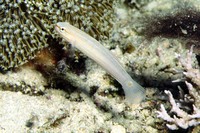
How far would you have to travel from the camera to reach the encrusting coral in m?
3.69

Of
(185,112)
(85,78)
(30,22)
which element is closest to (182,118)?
(185,112)

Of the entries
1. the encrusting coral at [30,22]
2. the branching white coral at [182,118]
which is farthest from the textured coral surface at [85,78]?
the branching white coral at [182,118]

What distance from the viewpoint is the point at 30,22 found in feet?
12.3

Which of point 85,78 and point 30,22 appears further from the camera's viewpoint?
point 85,78

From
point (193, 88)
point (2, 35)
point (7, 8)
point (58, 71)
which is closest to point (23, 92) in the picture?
point (58, 71)

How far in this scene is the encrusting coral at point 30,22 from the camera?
369 centimetres

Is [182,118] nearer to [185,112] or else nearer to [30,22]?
[185,112]

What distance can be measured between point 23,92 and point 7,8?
1227 millimetres

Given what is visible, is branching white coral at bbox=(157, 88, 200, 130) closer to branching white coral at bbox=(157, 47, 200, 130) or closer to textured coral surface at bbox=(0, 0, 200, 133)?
branching white coral at bbox=(157, 47, 200, 130)

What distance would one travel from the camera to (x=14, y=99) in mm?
3736

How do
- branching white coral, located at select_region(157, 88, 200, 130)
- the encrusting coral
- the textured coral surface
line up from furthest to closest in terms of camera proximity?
1. the encrusting coral
2. the textured coral surface
3. branching white coral, located at select_region(157, 88, 200, 130)

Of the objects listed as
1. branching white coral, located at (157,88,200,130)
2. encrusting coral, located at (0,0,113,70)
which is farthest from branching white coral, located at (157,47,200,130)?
encrusting coral, located at (0,0,113,70)

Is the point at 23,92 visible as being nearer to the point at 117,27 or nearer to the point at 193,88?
the point at 117,27

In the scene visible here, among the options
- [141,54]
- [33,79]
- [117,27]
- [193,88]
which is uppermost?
[117,27]
